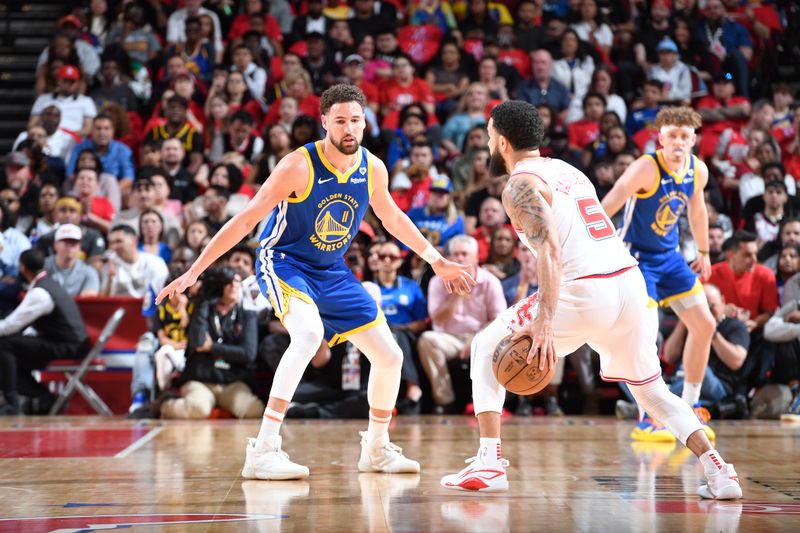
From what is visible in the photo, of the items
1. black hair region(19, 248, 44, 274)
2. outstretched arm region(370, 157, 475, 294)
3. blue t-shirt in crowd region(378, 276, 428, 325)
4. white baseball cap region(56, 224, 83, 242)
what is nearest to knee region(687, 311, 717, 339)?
outstretched arm region(370, 157, 475, 294)

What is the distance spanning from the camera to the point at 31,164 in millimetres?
12320

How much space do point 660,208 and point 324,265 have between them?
8.63 feet

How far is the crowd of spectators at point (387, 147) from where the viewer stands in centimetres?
952

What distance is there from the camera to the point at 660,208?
278 inches

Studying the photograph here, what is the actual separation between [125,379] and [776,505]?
7055mm

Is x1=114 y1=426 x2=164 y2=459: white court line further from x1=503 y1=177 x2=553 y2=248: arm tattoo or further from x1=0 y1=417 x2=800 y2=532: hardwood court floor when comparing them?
x1=503 y1=177 x2=553 y2=248: arm tattoo

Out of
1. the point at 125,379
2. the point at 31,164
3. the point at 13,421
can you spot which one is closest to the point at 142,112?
the point at 31,164

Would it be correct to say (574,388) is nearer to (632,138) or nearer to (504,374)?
(632,138)

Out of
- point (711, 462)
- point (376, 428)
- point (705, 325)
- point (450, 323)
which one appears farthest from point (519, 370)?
point (450, 323)

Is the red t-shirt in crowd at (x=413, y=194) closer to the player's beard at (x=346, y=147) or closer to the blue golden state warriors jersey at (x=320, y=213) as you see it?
the blue golden state warriors jersey at (x=320, y=213)

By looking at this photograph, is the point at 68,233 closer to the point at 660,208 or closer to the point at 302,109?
the point at 302,109

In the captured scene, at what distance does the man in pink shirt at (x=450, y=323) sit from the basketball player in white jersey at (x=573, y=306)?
467 cm

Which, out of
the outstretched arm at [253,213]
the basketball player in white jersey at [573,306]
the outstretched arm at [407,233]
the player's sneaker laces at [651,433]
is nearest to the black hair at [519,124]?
the basketball player in white jersey at [573,306]

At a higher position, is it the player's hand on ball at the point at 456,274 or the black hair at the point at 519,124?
the black hair at the point at 519,124
